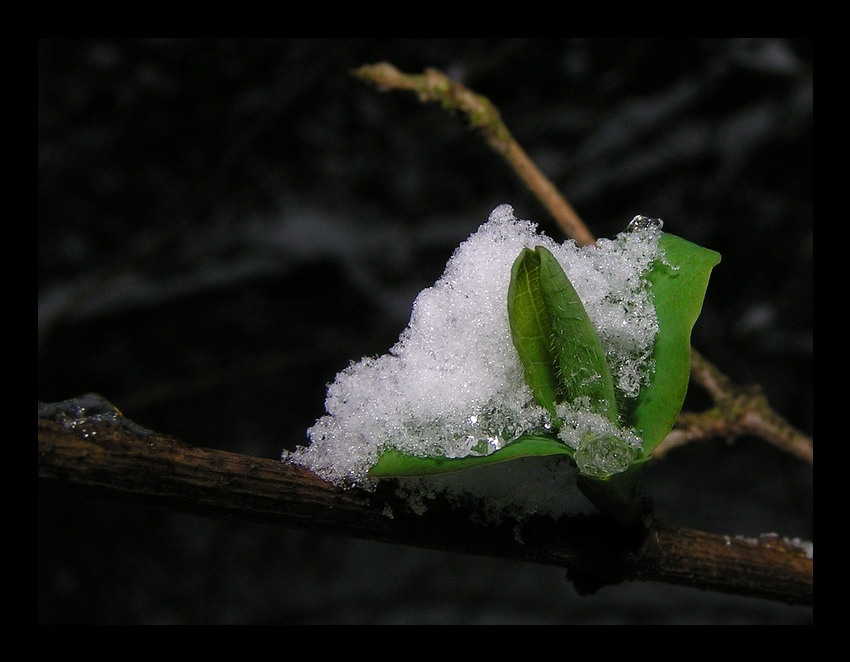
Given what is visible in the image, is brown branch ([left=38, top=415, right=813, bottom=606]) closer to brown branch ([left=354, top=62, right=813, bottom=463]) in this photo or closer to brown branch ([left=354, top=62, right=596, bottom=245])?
brown branch ([left=354, top=62, right=813, bottom=463])

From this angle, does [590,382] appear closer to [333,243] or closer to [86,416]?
[86,416]

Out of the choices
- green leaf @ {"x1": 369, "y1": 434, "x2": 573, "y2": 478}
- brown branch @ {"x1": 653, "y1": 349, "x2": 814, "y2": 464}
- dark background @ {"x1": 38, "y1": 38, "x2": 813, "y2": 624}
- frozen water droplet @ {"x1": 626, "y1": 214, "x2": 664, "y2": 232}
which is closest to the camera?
green leaf @ {"x1": 369, "y1": 434, "x2": 573, "y2": 478}

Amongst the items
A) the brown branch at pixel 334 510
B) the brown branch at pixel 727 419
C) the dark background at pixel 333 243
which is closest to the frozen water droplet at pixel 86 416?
the brown branch at pixel 334 510

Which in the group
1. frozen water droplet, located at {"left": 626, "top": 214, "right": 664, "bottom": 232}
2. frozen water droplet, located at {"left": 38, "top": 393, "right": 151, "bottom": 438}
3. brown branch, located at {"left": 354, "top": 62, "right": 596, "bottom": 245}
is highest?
brown branch, located at {"left": 354, "top": 62, "right": 596, "bottom": 245}

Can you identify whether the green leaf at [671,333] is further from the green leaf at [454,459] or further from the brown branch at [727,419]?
the brown branch at [727,419]

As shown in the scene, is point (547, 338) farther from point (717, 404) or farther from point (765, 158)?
point (765, 158)

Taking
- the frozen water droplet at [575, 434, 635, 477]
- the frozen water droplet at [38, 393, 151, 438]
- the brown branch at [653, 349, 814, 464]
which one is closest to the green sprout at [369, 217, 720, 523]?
the frozen water droplet at [575, 434, 635, 477]

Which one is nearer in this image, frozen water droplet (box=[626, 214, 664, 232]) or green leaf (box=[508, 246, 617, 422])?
green leaf (box=[508, 246, 617, 422])

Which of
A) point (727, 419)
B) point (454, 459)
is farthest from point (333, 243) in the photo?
point (454, 459)
